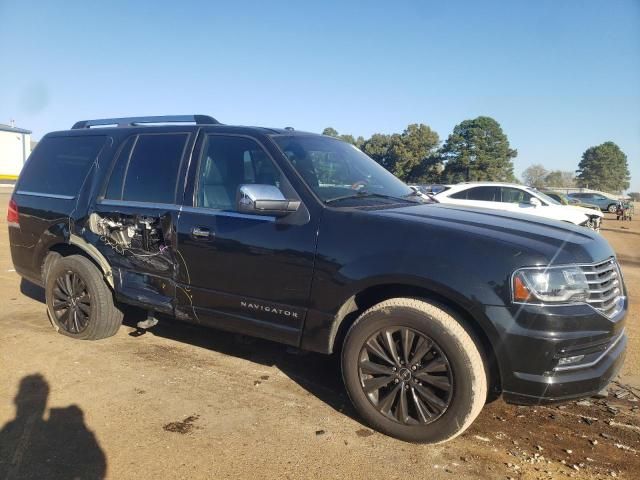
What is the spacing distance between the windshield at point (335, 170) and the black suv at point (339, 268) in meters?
0.02

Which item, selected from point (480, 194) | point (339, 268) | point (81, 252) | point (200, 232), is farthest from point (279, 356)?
point (480, 194)

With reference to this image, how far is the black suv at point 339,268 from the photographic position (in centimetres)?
276

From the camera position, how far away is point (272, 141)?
3.72 meters

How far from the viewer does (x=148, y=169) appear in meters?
4.25

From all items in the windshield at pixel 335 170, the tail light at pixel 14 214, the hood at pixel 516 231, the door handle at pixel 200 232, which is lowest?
the tail light at pixel 14 214

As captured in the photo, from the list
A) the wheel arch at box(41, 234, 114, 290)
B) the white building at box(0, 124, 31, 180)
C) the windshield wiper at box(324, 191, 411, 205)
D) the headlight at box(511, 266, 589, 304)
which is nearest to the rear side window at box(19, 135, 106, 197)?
the wheel arch at box(41, 234, 114, 290)

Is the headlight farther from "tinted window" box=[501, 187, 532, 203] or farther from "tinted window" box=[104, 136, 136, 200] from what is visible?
"tinted window" box=[501, 187, 532, 203]

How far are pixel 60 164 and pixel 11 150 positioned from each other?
143 feet

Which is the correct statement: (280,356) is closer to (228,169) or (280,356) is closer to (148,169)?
(228,169)

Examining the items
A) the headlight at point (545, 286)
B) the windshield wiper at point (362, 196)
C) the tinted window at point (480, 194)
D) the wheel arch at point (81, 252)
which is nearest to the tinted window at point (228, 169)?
the windshield wiper at point (362, 196)

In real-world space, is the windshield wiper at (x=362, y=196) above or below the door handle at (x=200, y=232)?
above

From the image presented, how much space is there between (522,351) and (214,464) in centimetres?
181

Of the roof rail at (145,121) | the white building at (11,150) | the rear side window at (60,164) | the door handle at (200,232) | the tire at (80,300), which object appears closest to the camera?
the door handle at (200,232)

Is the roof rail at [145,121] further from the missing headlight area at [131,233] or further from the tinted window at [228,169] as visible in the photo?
the missing headlight area at [131,233]
